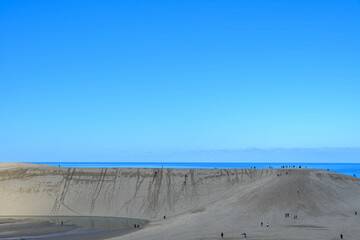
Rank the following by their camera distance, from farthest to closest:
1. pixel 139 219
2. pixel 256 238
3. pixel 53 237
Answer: pixel 139 219 < pixel 53 237 < pixel 256 238

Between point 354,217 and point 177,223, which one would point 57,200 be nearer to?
point 177,223

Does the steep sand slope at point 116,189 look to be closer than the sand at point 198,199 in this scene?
No

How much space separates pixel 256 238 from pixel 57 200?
173ft

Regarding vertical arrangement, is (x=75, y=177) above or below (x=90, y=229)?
above

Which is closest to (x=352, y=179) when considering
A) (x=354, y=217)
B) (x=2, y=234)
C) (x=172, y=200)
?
(x=354, y=217)

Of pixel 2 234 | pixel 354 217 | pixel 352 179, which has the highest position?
pixel 352 179

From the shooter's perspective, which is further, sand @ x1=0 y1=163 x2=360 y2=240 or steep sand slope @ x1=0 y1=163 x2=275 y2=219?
steep sand slope @ x1=0 y1=163 x2=275 y2=219

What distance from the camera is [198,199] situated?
82.4 metres

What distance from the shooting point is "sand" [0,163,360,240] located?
5794 cm

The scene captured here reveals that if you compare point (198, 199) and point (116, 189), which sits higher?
point (116, 189)

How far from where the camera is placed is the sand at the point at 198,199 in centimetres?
5794

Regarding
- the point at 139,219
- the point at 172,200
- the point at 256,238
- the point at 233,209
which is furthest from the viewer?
the point at 172,200

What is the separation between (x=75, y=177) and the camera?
9394cm

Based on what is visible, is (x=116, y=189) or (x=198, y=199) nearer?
(x=198, y=199)
